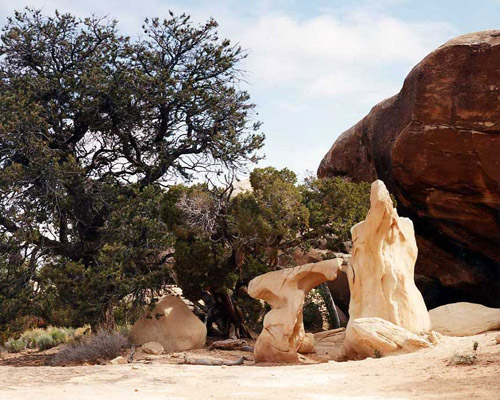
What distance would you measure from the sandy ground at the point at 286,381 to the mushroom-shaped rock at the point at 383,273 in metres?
1.23

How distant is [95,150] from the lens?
61.1 ft

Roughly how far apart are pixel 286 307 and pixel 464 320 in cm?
413

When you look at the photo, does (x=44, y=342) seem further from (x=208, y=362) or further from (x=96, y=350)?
(x=208, y=362)

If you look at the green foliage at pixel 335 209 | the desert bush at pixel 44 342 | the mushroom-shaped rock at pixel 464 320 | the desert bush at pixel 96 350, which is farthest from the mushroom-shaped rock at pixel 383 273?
the desert bush at pixel 44 342

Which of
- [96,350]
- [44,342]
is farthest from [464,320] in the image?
[44,342]

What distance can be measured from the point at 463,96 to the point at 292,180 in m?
4.94

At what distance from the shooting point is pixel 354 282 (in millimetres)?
13375

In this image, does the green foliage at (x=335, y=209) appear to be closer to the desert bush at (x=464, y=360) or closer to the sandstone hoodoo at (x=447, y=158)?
the sandstone hoodoo at (x=447, y=158)

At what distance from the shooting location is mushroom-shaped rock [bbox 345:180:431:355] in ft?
41.8

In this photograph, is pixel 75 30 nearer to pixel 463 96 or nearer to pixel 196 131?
pixel 196 131

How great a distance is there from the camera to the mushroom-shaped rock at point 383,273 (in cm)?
1273

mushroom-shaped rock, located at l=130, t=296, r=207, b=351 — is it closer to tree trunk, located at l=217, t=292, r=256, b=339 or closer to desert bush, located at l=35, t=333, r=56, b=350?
tree trunk, located at l=217, t=292, r=256, b=339

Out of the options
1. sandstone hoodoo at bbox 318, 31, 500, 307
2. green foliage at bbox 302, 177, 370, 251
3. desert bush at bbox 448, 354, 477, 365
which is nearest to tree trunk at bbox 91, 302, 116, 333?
green foliage at bbox 302, 177, 370, 251

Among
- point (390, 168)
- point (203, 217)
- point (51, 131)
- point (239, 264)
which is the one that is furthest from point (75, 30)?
point (390, 168)
